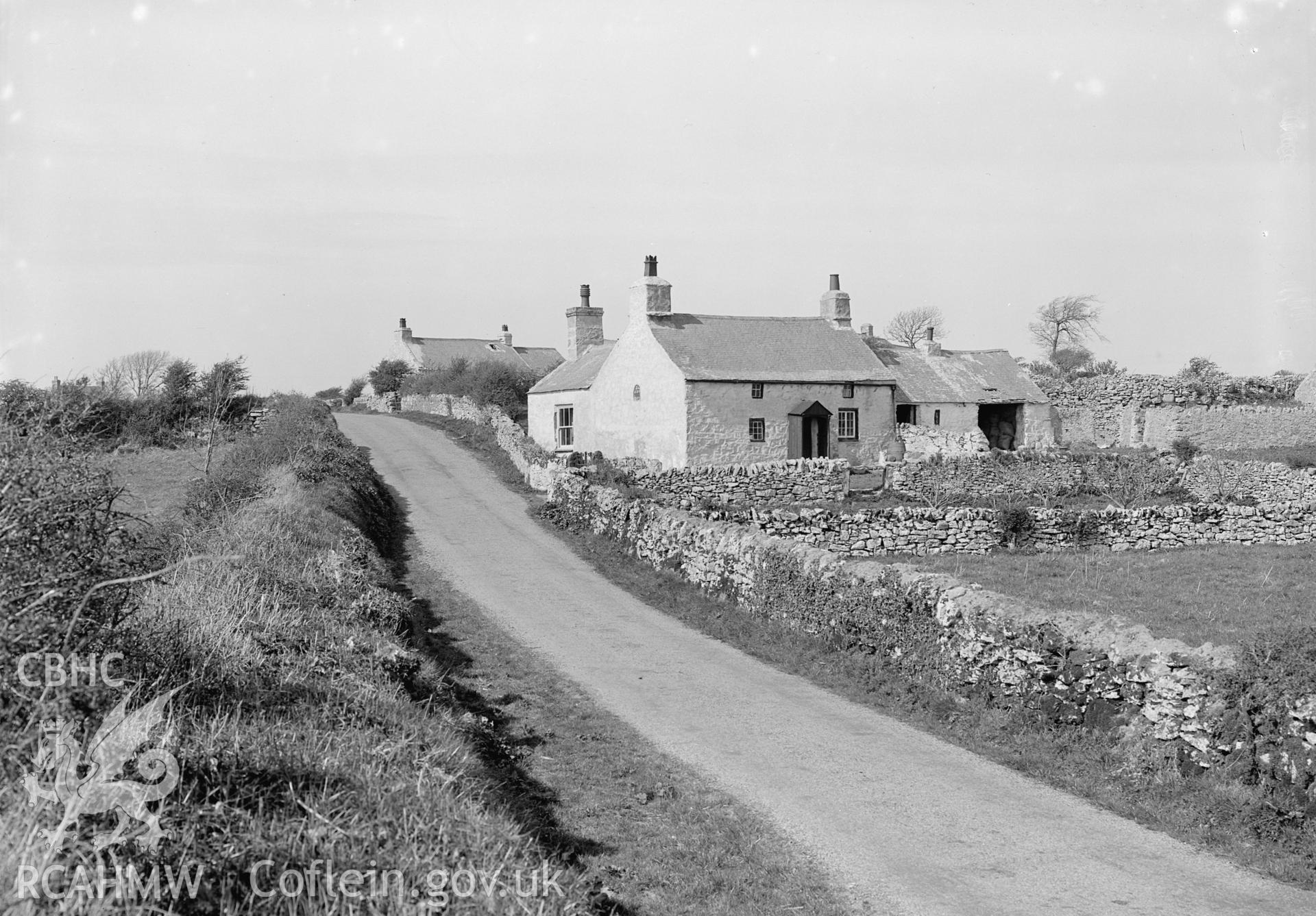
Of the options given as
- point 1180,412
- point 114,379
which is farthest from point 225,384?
point 1180,412

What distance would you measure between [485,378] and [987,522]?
3668 cm

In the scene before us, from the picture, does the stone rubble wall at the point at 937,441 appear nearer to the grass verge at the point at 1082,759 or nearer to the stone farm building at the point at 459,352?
the grass verge at the point at 1082,759

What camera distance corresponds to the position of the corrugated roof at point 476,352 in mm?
79000

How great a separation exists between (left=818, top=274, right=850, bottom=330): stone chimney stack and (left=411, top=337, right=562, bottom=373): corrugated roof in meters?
38.4

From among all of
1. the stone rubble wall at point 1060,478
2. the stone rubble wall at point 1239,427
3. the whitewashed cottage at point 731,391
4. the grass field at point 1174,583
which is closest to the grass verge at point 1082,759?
the grass field at point 1174,583

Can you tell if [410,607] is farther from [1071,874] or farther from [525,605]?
[1071,874]

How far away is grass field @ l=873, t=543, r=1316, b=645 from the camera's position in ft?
46.3

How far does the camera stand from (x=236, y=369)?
38.3 metres

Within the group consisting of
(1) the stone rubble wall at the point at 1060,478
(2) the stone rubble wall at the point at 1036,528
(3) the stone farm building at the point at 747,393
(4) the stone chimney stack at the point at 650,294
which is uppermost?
(4) the stone chimney stack at the point at 650,294

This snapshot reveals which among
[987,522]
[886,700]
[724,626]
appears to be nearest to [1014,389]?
[987,522]

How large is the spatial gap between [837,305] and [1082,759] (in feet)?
113

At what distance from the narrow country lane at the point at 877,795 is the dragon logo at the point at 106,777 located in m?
4.78

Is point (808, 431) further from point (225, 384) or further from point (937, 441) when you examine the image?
point (225, 384)

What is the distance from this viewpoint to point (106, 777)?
4.95 metres
